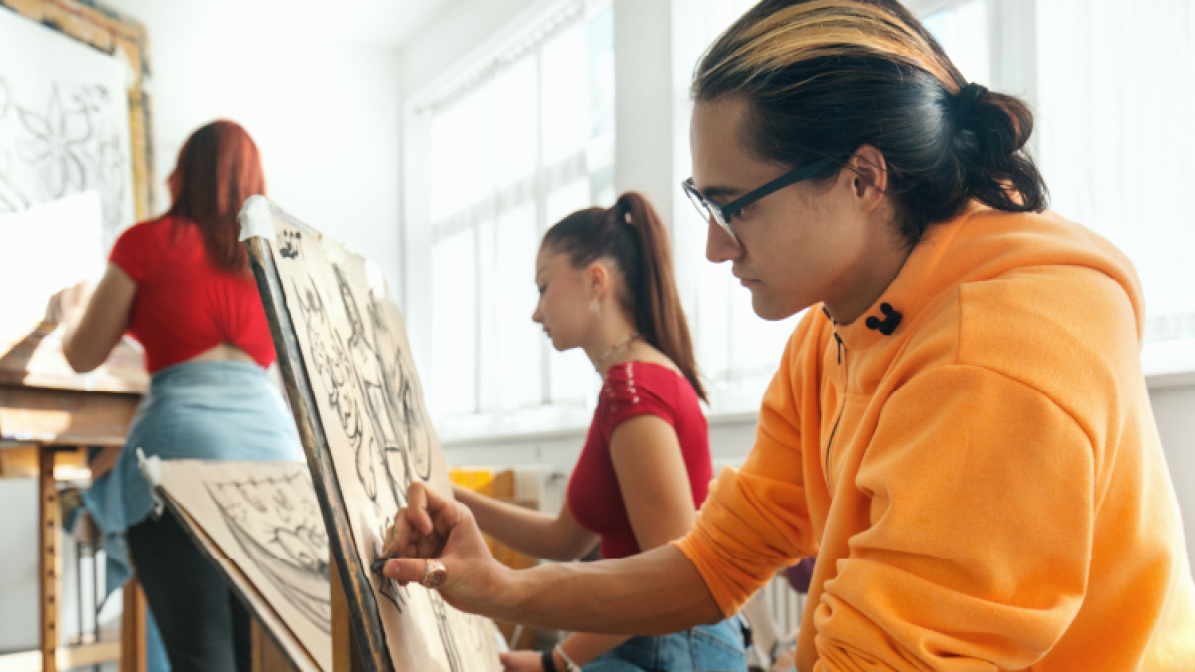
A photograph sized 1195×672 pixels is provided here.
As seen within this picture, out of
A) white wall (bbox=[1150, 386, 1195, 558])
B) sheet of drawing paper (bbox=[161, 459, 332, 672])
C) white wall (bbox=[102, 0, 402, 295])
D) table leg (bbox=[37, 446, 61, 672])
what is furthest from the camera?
white wall (bbox=[102, 0, 402, 295])

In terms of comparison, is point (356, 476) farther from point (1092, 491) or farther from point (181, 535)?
point (181, 535)

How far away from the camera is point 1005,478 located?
0.56 m

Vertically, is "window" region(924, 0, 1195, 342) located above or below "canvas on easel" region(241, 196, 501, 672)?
above

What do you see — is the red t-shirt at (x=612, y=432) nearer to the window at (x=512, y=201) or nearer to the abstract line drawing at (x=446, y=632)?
the abstract line drawing at (x=446, y=632)

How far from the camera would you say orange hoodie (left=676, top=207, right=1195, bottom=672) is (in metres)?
0.56

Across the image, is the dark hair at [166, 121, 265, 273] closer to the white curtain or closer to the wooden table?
the wooden table

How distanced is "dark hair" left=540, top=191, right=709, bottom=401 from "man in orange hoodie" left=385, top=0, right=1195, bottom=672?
22.7 inches

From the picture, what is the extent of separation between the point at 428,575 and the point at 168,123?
4356 millimetres

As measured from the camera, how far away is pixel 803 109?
0.71m

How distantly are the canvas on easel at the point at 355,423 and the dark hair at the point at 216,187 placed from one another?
635mm

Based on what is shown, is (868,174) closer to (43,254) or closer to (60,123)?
(43,254)

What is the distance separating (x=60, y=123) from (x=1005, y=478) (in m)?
2.97

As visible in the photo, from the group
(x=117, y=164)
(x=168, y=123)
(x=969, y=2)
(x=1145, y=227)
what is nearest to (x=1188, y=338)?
(x=1145, y=227)

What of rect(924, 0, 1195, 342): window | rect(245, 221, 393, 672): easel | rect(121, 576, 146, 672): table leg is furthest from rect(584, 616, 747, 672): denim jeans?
rect(121, 576, 146, 672): table leg
